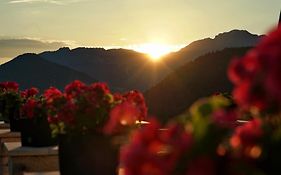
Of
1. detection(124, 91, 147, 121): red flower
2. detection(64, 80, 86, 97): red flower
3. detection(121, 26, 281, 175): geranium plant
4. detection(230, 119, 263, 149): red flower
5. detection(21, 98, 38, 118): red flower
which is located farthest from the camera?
detection(21, 98, 38, 118): red flower

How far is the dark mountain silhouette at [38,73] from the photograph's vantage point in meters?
89.9

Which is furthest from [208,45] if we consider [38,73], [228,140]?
[228,140]

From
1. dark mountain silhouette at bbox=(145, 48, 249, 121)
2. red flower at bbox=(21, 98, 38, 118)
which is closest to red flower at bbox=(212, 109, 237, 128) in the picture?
red flower at bbox=(21, 98, 38, 118)

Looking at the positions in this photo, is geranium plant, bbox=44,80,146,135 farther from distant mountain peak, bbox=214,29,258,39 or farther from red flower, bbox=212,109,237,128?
distant mountain peak, bbox=214,29,258,39

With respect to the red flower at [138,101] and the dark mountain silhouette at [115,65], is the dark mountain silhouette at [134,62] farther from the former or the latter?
the red flower at [138,101]

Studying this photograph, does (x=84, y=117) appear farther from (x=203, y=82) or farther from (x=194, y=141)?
(x=203, y=82)

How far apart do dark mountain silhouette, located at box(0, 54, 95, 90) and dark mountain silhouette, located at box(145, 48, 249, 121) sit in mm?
44249

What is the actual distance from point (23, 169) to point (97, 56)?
260 ft

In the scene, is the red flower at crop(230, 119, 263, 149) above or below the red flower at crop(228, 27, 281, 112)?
below

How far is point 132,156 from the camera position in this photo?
5.88 feet

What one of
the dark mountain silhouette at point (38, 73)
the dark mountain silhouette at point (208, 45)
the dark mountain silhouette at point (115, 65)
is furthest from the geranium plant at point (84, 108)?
the dark mountain silhouette at point (38, 73)

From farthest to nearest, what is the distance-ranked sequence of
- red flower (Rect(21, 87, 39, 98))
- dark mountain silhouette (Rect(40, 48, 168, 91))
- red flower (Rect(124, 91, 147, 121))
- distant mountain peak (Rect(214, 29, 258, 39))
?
1. distant mountain peak (Rect(214, 29, 258, 39))
2. dark mountain silhouette (Rect(40, 48, 168, 91))
3. red flower (Rect(21, 87, 39, 98))
4. red flower (Rect(124, 91, 147, 121))

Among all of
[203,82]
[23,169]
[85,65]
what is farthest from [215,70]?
[85,65]

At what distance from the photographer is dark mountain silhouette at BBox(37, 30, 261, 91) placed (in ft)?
195
